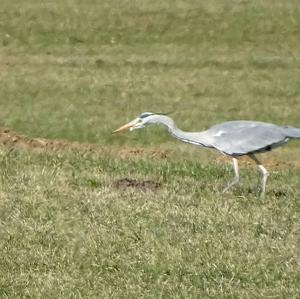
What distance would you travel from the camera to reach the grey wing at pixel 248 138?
1253 cm

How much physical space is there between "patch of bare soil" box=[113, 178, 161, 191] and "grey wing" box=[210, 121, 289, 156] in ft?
3.19

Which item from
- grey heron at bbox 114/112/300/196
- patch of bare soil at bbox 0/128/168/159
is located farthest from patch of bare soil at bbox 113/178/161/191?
patch of bare soil at bbox 0/128/168/159

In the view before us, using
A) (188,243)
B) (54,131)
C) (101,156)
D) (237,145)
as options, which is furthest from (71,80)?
(188,243)

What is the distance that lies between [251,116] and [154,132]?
3192mm

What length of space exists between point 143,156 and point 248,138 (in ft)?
18.1

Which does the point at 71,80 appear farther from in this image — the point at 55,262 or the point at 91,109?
the point at 55,262

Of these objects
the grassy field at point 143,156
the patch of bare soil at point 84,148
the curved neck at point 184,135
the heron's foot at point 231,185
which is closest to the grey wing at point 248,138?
the curved neck at point 184,135

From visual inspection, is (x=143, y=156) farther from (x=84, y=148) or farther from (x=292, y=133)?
(x=292, y=133)

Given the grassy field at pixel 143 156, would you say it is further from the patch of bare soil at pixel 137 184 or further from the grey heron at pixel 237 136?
the grey heron at pixel 237 136

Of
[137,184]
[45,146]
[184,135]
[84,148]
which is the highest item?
[184,135]

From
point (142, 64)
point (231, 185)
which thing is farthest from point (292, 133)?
point (142, 64)

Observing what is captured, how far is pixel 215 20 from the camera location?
3441 centimetres

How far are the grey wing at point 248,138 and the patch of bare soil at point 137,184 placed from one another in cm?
97

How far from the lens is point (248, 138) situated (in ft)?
41.5
